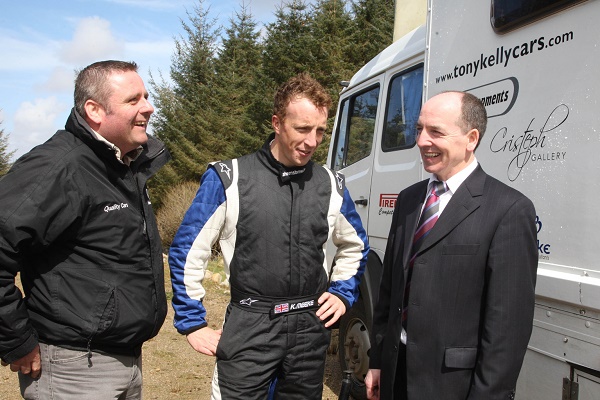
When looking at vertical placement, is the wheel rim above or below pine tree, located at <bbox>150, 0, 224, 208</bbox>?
below

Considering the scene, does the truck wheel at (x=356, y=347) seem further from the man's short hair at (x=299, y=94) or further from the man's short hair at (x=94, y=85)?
the man's short hair at (x=94, y=85)

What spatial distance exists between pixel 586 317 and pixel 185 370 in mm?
3964

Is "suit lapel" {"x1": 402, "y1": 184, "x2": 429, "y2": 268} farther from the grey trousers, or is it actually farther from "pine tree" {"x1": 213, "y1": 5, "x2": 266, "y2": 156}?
"pine tree" {"x1": 213, "y1": 5, "x2": 266, "y2": 156}

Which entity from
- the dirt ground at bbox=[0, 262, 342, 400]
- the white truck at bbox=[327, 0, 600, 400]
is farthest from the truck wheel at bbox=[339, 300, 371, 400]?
the white truck at bbox=[327, 0, 600, 400]

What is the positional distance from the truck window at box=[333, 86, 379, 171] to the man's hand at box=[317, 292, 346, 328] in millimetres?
2098

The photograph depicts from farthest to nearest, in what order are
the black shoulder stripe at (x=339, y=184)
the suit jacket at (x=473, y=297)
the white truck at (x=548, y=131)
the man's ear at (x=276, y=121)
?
the black shoulder stripe at (x=339, y=184)
the man's ear at (x=276, y=121)
the white truck at (x=548, y=131)
the suit jacket at (x=473, y=297)

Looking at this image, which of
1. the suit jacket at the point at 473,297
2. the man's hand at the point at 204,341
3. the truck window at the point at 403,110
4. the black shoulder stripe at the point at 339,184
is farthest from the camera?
the truck window at the point at 403,110

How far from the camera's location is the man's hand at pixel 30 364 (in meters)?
1.99

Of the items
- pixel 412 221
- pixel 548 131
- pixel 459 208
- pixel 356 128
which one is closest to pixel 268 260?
pixel 412 221

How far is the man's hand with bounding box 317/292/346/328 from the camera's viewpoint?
8.01 feet

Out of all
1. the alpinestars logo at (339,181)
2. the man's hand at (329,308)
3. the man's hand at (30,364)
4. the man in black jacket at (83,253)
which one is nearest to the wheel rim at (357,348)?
the man's hand at (329,308)

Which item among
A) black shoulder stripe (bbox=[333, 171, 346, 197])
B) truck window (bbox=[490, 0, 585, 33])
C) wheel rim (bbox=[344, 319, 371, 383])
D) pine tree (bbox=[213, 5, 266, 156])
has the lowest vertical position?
wheel rim (bbox=[344, 319, 371, 383])

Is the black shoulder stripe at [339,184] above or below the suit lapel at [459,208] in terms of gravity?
above

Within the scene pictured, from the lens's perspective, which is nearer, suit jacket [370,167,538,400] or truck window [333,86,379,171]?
suit jacket [370,167,538,400]
